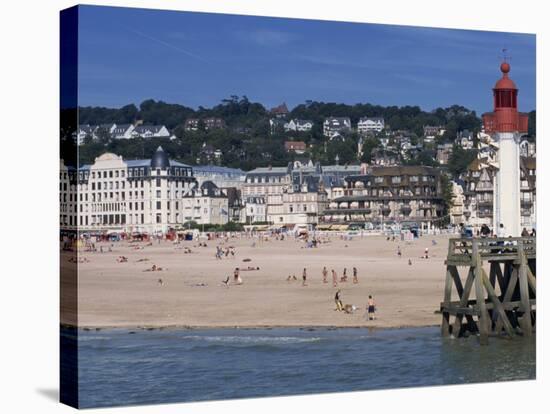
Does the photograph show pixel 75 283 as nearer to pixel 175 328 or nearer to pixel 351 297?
pixel 175 328

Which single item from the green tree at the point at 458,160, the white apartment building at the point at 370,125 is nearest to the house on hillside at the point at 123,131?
the white apartment building at the point at 370,125

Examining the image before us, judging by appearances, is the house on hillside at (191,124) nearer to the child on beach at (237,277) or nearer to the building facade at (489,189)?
the child on beach at (237,277)

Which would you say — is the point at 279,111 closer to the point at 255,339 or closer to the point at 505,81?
the point at 255,339

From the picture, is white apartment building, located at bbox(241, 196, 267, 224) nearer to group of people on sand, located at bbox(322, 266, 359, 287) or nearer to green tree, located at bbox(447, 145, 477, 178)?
group of people on sand, located at bbox(322, 266, 359, 287)

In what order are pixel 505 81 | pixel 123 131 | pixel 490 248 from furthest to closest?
pixel 490 248 → pixel 505 81 → pixel 123 131

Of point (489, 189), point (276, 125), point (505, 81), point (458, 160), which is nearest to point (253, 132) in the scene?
point (276, 125)
